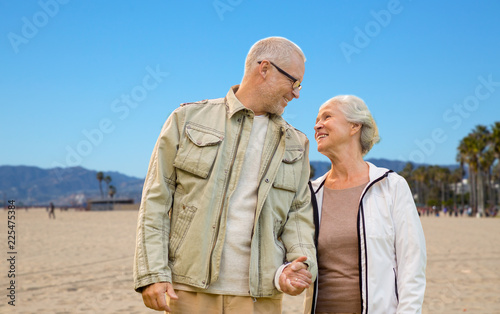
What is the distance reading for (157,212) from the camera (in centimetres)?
278

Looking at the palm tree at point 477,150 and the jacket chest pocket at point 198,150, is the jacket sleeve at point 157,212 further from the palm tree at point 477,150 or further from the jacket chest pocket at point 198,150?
the palm tree at point 477,150

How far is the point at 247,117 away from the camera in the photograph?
309cm

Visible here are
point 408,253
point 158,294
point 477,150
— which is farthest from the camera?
point 477,150

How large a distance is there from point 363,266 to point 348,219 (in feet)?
1.06

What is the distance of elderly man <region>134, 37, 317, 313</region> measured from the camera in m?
2.77

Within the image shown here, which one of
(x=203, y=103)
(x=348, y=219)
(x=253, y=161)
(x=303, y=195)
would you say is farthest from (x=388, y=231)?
(x=203, y=103)

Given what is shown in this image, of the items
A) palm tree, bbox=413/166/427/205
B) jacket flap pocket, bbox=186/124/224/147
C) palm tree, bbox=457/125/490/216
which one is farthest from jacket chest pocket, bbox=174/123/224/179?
palm tree, bbox=413/166/427/205

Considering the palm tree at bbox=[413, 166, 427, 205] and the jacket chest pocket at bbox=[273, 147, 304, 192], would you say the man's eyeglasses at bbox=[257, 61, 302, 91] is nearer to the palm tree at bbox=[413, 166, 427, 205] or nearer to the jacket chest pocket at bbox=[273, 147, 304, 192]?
A: the jacket chest pocket at bbox=[273, 147, 304, 192]

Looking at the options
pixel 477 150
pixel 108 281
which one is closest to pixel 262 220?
pixel 108 281

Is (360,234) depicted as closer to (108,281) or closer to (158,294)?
(158,294)

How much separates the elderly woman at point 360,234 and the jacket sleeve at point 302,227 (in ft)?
0.51

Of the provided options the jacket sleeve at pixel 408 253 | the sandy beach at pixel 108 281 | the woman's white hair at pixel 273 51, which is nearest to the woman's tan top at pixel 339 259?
the jacket sleeve at pixel 408 253

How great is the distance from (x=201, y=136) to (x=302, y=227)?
84 centimetres

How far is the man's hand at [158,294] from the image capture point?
8.62ft
